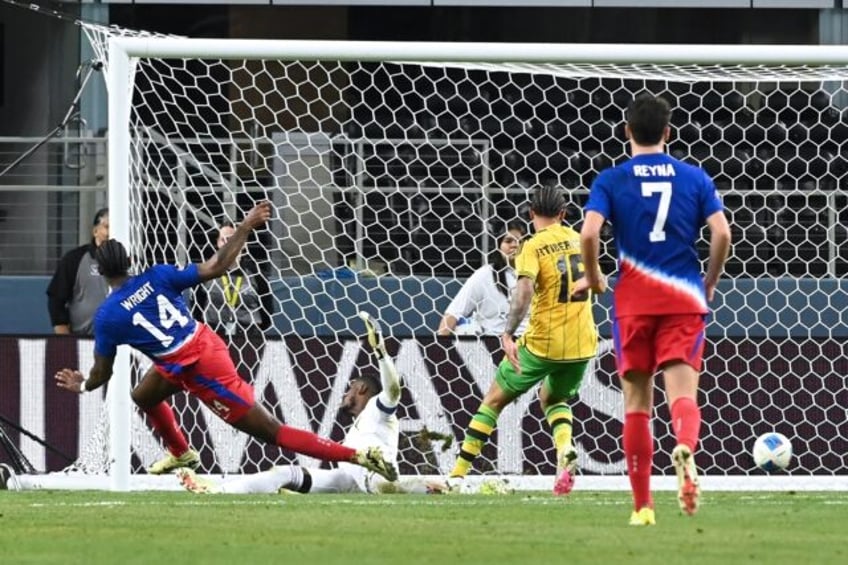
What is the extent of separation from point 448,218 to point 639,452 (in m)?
7.70

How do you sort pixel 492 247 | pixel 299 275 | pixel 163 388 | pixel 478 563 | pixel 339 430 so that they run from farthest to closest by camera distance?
pixel 492 247
pixel 299 275
pixel 339 430
pixel 163 388
pixel 478 563

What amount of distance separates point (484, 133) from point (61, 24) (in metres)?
6.03

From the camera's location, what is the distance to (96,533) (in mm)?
8203

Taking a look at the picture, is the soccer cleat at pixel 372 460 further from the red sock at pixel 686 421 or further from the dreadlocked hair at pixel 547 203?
the red sock at pixel 686 421

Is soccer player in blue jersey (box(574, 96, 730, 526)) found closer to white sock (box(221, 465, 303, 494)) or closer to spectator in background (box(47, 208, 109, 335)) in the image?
white sock (box(221, 465, 303, 494))

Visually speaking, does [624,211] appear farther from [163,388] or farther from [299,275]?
[299,275]

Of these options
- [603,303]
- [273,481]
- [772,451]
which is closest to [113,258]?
[273,481]

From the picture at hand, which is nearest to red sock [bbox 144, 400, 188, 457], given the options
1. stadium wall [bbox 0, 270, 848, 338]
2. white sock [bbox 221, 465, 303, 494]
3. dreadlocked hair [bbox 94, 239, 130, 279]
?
white sock [bbox 221, 465, 303, 494]

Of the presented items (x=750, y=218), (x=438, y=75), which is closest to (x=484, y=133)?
(x=438, y=75)

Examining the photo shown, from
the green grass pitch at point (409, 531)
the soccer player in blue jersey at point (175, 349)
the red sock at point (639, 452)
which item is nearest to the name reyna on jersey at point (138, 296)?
the soccer player in blue jersey at point (175, 349)

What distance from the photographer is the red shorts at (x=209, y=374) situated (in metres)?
11.6

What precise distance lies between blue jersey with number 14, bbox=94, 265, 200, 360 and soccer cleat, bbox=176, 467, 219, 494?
40.9 inches

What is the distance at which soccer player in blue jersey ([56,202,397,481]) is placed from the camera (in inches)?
452

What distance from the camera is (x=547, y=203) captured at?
12391mm
